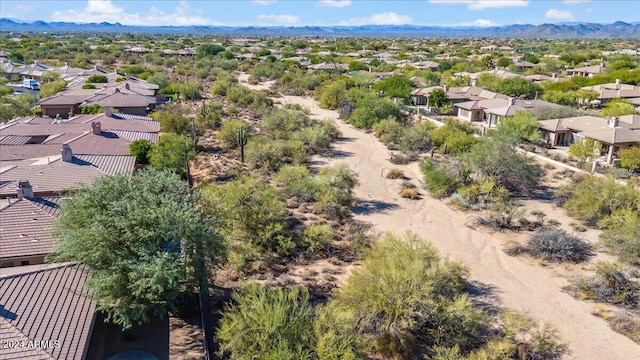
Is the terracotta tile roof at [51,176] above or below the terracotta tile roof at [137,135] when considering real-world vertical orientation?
below

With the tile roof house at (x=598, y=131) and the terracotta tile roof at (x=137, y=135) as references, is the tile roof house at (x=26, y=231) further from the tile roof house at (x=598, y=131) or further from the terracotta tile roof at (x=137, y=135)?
the tile roof house at (x=598, y=131)

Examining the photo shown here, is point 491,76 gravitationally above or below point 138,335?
above

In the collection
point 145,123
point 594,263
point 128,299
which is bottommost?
point 594,263

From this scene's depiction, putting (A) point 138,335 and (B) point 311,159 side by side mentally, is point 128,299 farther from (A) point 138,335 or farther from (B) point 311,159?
(B) point 311,159

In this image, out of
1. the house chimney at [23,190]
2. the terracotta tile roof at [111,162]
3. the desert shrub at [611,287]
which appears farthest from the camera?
the terracotta tile roof at [111,162]

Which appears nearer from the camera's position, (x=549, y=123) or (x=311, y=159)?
(x=311, y=159)

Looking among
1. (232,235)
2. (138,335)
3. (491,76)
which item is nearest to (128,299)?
(138,335)

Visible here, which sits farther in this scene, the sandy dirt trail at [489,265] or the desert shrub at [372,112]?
the desert shrub at [372,112]

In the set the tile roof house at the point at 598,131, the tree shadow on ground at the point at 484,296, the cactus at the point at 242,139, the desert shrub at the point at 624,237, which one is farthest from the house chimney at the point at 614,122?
the cactus at the point at 242,139
